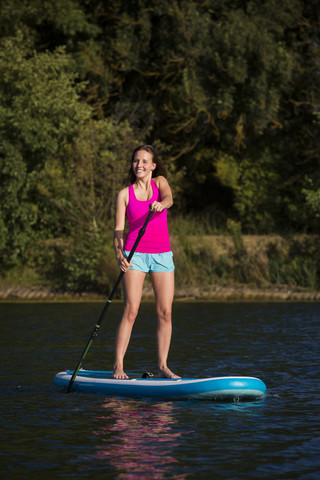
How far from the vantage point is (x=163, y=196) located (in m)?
10.8

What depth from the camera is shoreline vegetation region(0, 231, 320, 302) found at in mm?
28828

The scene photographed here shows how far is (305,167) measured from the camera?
3716cm

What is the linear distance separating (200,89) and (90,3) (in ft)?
22.3

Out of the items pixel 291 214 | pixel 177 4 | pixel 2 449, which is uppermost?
pixel 177 4

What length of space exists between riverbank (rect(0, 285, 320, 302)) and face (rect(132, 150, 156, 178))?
1687 cm

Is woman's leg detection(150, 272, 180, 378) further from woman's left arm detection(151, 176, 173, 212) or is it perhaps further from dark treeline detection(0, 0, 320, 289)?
dark treeline detection(0, 0, 320, 289)

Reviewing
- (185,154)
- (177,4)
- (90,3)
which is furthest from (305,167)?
(90,3)

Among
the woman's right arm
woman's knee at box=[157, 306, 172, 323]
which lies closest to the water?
woman's knee at box=[157, 306, 172, 323]

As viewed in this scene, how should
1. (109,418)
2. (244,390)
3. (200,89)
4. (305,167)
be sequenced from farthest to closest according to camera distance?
(305,167), (200,89), (244,390), (109,418)

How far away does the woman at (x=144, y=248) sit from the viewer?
35.1 feet

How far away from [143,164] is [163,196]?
1.39 ft

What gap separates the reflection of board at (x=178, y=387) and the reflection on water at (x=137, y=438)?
0.20 m

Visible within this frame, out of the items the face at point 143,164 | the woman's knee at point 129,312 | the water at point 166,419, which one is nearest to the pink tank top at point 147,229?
the face at point 143,164

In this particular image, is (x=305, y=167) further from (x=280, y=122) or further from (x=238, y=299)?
(x=238, y=299)
